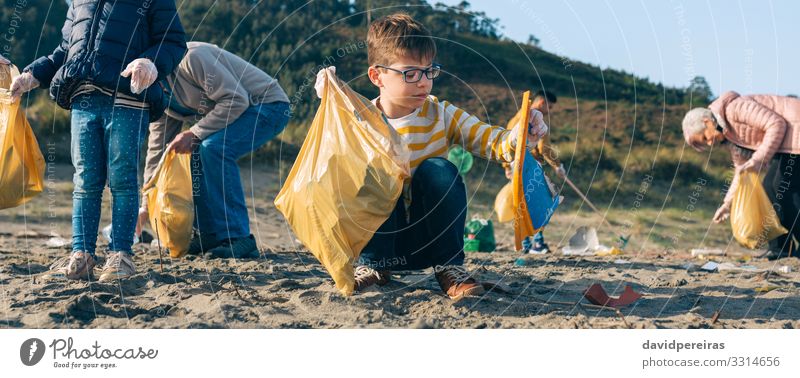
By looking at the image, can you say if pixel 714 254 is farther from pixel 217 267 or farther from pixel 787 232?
pixel 217 267

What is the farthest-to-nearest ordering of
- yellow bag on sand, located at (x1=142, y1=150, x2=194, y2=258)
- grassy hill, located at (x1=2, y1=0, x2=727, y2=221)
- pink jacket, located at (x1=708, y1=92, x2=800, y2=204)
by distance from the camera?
grassy hill, located at (x1=2, y1=0, x2=727, y2=221) → pink jacket, located at (x1=708, y1=92, x2=800, y2=204) → yellow bag on sand, located at (x1=142, y1=150, x2=194, y2=258)

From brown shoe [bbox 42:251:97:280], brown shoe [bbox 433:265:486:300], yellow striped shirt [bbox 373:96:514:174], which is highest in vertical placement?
yellow striped shirt [bbox 373:96:514:174]

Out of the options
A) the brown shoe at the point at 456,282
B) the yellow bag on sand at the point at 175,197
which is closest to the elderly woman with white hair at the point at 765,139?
the brown shoe at the point at 456,282

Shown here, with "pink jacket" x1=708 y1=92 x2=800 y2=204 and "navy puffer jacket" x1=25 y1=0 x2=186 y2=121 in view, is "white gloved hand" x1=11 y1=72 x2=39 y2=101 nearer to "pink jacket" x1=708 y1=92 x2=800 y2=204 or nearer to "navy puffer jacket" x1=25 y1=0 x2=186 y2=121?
"navy puffer jacket" x1=25 y1=0 x2=186 y2=121

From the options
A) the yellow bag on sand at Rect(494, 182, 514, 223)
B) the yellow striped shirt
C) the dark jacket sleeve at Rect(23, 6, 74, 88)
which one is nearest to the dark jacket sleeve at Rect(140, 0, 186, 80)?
the dark jacket sleeve at Rect(23, 6, 74, 88)

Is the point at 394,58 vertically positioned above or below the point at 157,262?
above

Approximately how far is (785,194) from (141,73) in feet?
17.0

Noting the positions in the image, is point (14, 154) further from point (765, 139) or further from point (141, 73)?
point (765, 139)

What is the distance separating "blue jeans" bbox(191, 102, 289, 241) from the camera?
498 centimetres

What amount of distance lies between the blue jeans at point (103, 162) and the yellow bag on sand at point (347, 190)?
0.90 metres

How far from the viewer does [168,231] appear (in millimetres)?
4902

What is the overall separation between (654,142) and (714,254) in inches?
375

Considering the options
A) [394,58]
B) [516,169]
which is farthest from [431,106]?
[516,169]

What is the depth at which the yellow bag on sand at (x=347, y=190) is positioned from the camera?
354cm
